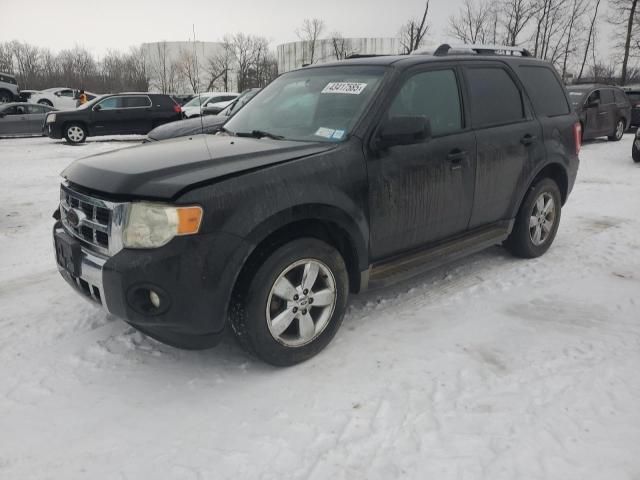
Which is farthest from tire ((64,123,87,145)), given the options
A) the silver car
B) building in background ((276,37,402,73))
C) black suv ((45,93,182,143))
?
building in background ((276,37,402,73))

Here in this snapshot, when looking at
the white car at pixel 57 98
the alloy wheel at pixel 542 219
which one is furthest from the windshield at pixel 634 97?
the white car at pixel 57 98

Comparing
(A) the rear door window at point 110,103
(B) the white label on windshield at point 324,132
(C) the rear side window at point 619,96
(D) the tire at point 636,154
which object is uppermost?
(C) the rear side window at point 619,96

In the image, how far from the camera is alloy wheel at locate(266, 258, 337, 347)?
2.95 metres

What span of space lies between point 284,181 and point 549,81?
3444 millimetres

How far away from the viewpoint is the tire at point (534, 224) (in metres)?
4.74

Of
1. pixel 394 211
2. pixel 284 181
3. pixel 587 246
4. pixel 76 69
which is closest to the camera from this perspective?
pixel 284 181

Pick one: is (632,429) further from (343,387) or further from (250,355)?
(250,355)

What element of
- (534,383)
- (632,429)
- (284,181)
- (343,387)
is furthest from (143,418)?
(632,429)

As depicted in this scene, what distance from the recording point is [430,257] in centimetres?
381

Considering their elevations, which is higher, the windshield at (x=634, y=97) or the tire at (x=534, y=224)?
the windshield at (x=634, y=97)

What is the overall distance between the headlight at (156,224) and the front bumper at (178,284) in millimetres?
41

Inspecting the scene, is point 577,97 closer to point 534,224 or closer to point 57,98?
point 534,224

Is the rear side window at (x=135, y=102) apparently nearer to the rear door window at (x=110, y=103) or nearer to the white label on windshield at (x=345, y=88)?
→ the rear door window at (x=110, y=103)

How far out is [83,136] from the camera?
52.6 ft
